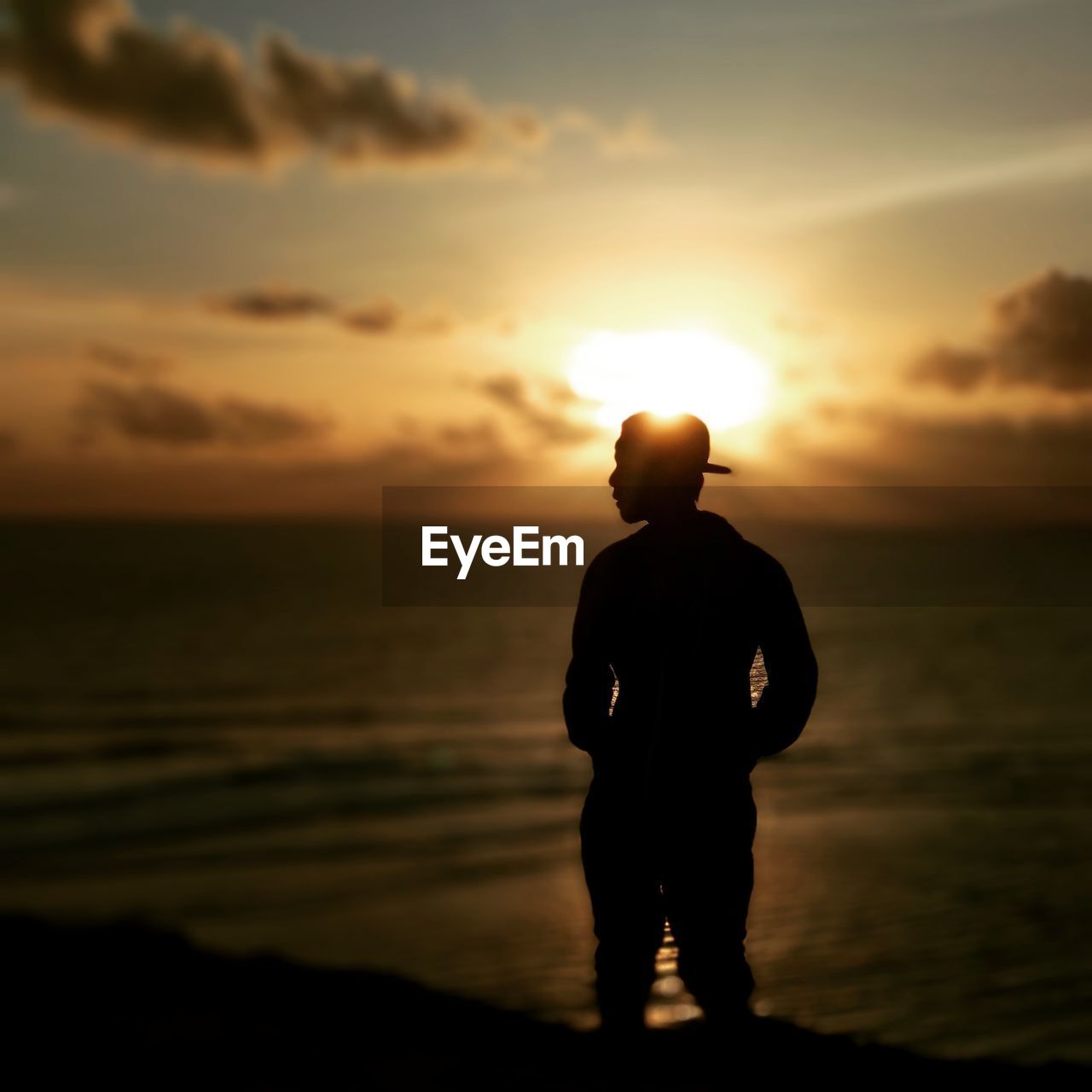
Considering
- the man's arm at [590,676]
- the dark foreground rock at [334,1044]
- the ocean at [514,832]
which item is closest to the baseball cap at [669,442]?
the man's arm at [590,676]

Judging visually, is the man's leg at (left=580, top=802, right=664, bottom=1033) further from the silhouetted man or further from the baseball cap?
the baseball cap

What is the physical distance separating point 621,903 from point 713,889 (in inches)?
12.2

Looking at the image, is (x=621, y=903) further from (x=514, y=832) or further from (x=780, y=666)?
(x=514, y=832)

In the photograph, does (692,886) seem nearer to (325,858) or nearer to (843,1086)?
(843,1086)

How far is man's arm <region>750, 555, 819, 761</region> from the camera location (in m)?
4.18

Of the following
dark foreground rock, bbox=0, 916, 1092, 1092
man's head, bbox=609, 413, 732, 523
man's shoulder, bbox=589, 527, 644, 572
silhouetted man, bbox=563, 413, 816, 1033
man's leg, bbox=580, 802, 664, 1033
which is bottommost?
dark foreground rock, bbox=0, 916, 1092, 1092

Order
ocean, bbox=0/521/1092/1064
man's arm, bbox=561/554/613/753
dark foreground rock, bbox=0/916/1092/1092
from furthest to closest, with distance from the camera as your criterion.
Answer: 1. ocean, bbox=0/521/1092/1064
2. dark foreground rock, bbox=0/916/1092/1092
3. man's arm, bbox=561/554/613/753

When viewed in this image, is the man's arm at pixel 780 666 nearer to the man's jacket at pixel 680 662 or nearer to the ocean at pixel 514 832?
the man's jacket at pixel 680 662

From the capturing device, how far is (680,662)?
4.16 m

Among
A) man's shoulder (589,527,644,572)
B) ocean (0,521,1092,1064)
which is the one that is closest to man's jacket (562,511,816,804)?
man's shoulder (589,527,644,572)

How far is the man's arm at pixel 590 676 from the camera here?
13.6 feet

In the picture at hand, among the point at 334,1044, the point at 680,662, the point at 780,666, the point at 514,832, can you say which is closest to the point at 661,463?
the point at 680,662

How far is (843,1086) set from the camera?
617cm

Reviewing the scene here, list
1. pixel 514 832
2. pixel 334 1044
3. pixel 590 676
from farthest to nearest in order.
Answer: pixel 514 832 < pixel 334 1044 < pixel 590 676
